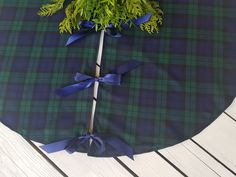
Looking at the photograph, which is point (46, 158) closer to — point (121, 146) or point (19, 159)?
point (19, 159)

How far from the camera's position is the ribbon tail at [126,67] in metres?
0.92

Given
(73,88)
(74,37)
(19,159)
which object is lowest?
(19,159)

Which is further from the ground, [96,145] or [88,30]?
[88,30]

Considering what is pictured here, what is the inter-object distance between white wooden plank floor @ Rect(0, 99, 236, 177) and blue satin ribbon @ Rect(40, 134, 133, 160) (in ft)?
0.06

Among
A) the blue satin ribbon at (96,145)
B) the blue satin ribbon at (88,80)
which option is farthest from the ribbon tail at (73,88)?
the blue satin ribbon at (96,145)

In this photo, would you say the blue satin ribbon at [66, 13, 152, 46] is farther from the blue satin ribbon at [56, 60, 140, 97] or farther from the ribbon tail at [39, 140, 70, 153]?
the ribbon tail at [39, 140, 70, 153]

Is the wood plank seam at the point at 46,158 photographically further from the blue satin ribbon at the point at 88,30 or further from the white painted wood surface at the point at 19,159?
the blue satin ribbon at the point at 88,30

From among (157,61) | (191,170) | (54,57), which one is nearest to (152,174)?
(191,170)

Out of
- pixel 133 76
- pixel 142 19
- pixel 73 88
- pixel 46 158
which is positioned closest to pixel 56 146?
pixel 46 158

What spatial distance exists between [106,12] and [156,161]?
36cm

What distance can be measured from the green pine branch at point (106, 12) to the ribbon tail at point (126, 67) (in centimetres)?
10

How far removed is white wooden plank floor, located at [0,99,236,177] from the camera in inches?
32.9

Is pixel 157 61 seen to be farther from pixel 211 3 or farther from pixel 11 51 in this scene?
pixel 11 51

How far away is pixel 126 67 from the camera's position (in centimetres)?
92
